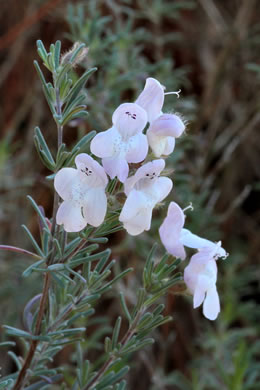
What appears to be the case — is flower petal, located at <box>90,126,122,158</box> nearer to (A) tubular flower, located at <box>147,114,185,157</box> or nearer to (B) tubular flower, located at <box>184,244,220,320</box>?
(A) tubular flower, located at <box>147,114,185,157</box>

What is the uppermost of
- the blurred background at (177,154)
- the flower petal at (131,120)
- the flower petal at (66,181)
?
the flower petal at (131,120)

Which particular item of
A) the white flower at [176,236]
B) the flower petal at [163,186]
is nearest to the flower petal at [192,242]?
the white flower at [176,236]

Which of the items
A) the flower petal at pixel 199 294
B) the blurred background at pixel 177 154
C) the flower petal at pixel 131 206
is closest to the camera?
the flower petal at pixel 131 206

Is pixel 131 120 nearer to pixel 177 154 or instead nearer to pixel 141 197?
pixel 141 197

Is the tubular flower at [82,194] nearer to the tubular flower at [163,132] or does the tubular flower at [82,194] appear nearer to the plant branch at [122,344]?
the tubular flower at [163,132]

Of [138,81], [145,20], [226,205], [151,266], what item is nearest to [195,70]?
[145,20]

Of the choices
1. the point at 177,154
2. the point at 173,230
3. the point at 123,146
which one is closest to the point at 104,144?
the point at 123,146
